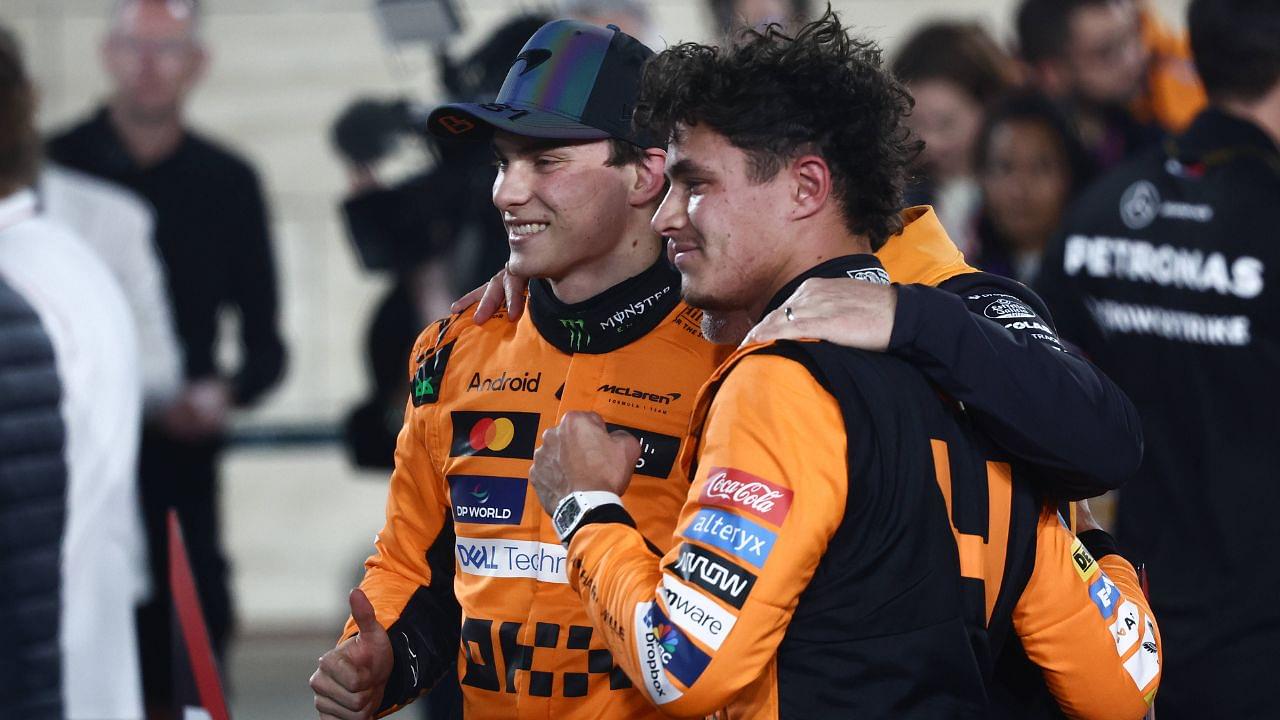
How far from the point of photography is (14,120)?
2.90m

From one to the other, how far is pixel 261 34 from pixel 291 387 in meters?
1.76

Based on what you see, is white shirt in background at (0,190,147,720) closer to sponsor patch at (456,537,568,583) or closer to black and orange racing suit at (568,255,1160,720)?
sponsor patch at (456,537,568,583)

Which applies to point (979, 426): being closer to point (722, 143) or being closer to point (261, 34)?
point (722, 143)

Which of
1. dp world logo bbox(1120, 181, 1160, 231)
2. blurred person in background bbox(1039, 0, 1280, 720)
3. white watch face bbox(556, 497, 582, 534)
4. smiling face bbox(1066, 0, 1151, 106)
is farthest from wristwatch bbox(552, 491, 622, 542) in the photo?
smiling face bbox(1066, 0, 1151, 106)

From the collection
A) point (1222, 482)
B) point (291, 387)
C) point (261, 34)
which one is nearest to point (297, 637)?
point (291, 387)

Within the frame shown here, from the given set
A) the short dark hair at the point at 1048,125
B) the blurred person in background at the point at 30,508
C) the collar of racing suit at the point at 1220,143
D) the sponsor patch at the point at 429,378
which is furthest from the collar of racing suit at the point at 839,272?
the short dark hair at the point at 1048,125

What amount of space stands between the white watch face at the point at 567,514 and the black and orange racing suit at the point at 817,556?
1.1 inches

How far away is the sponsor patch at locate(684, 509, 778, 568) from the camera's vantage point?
169 cm

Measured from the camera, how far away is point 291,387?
7.50 metres

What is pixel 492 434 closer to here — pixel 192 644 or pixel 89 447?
A: pixel 192 644

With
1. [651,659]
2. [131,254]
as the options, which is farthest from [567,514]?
[131,254]

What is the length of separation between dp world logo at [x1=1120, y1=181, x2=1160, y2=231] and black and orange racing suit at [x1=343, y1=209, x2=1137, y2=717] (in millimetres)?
1175

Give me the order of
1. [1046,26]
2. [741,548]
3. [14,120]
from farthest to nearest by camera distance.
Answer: [1046,26]
[14,120]
[741,548]

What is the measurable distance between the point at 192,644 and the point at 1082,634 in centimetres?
131
